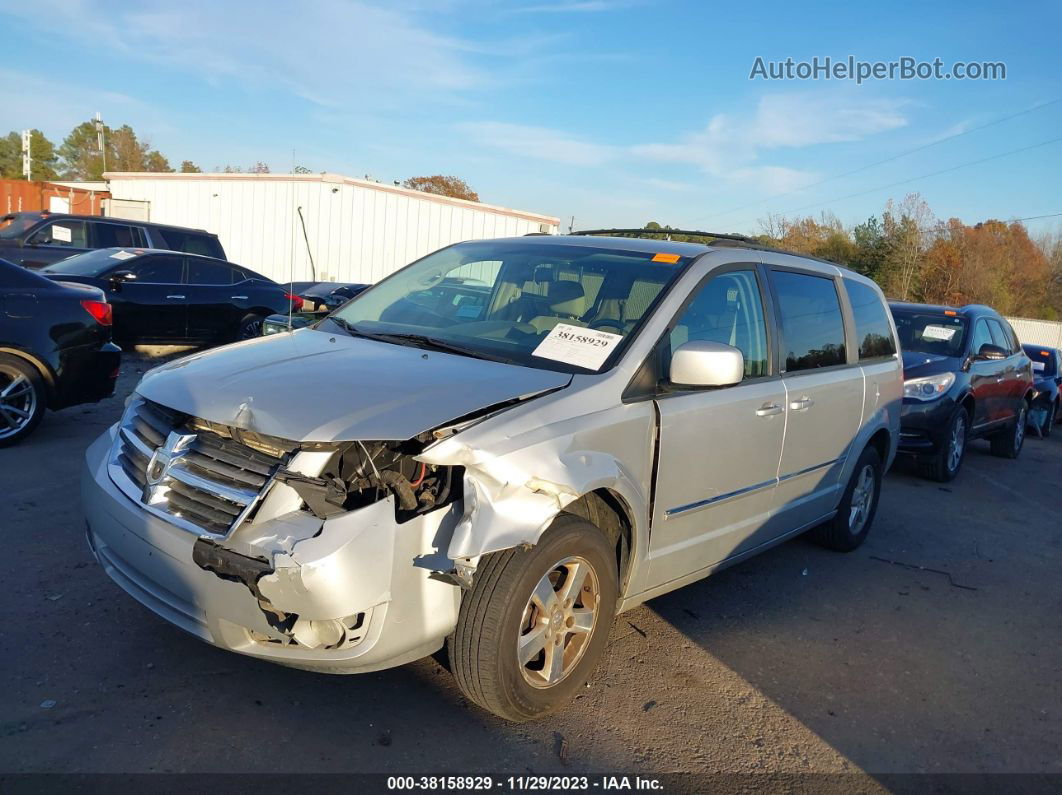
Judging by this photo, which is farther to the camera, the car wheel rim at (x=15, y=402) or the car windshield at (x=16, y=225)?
the car windshield at (x=16, y=225)

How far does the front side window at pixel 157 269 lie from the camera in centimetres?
1000

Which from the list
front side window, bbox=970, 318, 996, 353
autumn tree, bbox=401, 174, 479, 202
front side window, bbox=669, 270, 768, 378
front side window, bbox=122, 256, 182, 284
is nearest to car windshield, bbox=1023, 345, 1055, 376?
front side window, bbox=970, 318, 996, 353

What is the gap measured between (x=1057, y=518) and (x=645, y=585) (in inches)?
226

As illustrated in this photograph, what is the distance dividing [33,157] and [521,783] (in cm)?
7212

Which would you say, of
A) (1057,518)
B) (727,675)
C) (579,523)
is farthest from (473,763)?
(1057,518)

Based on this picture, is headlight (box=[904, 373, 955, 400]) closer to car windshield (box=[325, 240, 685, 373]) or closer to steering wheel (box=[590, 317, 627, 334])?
car windshield (box=[325, 240, 685, 373])

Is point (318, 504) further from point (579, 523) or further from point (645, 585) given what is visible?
point (645, 585)

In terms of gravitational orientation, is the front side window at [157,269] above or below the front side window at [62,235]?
below

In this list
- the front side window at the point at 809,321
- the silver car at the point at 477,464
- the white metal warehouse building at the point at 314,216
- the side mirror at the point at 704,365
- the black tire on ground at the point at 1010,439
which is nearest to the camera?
the silver car at the point at 477,464

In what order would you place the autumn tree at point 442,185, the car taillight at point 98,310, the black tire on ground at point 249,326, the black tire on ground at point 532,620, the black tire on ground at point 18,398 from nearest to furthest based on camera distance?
the black tire on ground at point 532,620, the black tire on ground at point 18,398, the car taillight at point 98,310, the black tire on ground at point 249,326, the autumn tree at point 442,185

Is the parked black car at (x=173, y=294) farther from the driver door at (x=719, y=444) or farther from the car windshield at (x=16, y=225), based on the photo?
the driver door at (x=719, y=444)

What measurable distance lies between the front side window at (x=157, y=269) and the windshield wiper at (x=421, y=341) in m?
7.14

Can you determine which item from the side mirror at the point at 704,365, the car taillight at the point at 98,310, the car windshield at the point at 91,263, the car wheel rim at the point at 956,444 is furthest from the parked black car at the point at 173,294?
the car wheel rim at the point at 956,444

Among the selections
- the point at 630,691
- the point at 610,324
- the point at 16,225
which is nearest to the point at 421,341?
the point at 610,324
